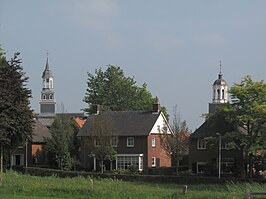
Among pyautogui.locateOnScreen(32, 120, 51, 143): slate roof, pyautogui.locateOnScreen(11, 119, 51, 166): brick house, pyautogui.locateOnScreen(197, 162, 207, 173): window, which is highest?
pyautogui.locateOnScreen(32, 120, 51, 143): slate roof

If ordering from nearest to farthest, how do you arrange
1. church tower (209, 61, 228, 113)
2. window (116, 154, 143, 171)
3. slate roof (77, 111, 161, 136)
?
window (116, 154, 143, 171) → slate roof (77, 111, 161, 136) → church tower (209, 61, 228, 113)

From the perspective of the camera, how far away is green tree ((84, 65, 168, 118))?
10769 centimetres

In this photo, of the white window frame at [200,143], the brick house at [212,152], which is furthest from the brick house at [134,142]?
the white window frame at [200,143]

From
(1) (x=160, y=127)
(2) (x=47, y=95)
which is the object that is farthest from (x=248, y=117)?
(2) (x=47, y=95)

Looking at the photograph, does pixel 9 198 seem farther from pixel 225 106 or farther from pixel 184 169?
pixel 184 169

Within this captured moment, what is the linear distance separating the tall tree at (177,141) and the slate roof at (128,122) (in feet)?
8.63

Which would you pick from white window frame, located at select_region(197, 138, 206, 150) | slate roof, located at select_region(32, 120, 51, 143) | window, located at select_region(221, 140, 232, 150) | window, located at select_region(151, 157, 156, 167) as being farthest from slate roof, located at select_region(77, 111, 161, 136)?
window, located at select_region(221, 140, 232, 150)

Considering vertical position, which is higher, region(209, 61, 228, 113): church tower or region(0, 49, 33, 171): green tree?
region(209, 61, 228, 113): church tower

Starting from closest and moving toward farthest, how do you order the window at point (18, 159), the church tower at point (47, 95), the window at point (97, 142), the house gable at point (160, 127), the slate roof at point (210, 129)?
1. the slate roof at point (210, 129)
2. the window at point (97, 142)
3. the house gable at point (160, 127)
4. the window at point (18, 159)
5. the church tower at point (47, 95)

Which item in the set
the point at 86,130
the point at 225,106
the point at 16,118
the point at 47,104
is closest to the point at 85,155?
the point at 86,130

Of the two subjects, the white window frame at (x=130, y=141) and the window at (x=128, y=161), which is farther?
the white window frame at (x=130, y=141)

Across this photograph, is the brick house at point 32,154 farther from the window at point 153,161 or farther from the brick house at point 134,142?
the window at point 153,161

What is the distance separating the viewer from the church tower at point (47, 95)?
137 m

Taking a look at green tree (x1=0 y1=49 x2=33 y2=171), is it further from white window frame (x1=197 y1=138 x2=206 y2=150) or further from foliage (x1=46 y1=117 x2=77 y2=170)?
white window frame (x1=197 y1=138 x2=206 y2=150)
